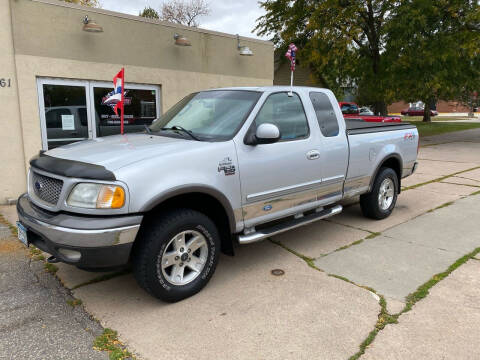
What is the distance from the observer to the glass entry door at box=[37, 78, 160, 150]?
7496 millimetres

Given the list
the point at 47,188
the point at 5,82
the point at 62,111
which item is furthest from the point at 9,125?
the point at 47,188

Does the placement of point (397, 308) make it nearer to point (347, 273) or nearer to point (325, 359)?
point (347, 273)

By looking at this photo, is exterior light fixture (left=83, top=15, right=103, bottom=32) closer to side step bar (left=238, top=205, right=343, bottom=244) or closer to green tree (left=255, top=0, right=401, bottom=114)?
side step bar (left=238, top=205, right=343, bottom=244)

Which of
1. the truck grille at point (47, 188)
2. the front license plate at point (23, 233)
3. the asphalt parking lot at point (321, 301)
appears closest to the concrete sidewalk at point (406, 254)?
the asphalt parking lot at point (321, 301)

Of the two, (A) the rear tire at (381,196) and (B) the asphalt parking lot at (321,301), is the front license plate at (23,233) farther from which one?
(A) the rear tire at (381,196)

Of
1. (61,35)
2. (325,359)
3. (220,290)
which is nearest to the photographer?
(325,359)

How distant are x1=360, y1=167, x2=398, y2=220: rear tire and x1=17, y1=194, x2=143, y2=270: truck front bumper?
3.75m

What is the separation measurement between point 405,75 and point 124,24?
479 inches

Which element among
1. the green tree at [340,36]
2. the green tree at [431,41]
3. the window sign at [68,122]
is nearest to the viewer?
the window sign at [68,122]

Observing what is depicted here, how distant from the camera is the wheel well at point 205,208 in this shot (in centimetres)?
330

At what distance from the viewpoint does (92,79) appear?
313 inches

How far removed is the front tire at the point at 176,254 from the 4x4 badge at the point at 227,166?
449mm

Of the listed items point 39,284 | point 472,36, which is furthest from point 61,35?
point 472,36

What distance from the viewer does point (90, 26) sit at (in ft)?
24.2
